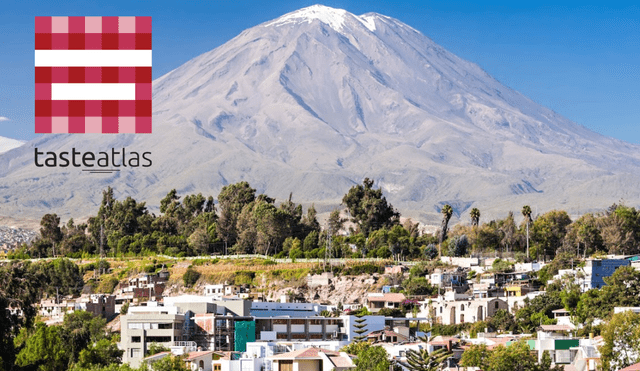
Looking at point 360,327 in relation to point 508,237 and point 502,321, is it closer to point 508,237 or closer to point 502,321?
point 502,321

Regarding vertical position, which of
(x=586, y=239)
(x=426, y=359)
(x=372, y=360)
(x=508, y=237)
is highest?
(x=508, y=237)

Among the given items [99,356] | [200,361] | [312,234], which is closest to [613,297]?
[200,361]

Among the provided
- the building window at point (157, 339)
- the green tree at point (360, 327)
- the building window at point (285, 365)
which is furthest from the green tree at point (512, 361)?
the building window at point (157, 339)

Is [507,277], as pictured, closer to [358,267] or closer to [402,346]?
[358,267]

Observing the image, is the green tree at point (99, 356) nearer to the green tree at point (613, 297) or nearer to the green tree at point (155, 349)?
the green tree at point (155, 349)

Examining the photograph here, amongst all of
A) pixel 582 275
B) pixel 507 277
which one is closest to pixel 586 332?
pixel 582 275

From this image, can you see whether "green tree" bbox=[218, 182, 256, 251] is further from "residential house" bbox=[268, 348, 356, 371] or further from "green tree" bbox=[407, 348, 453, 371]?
"green tree" bbox=[407, 348, 453, 371]
